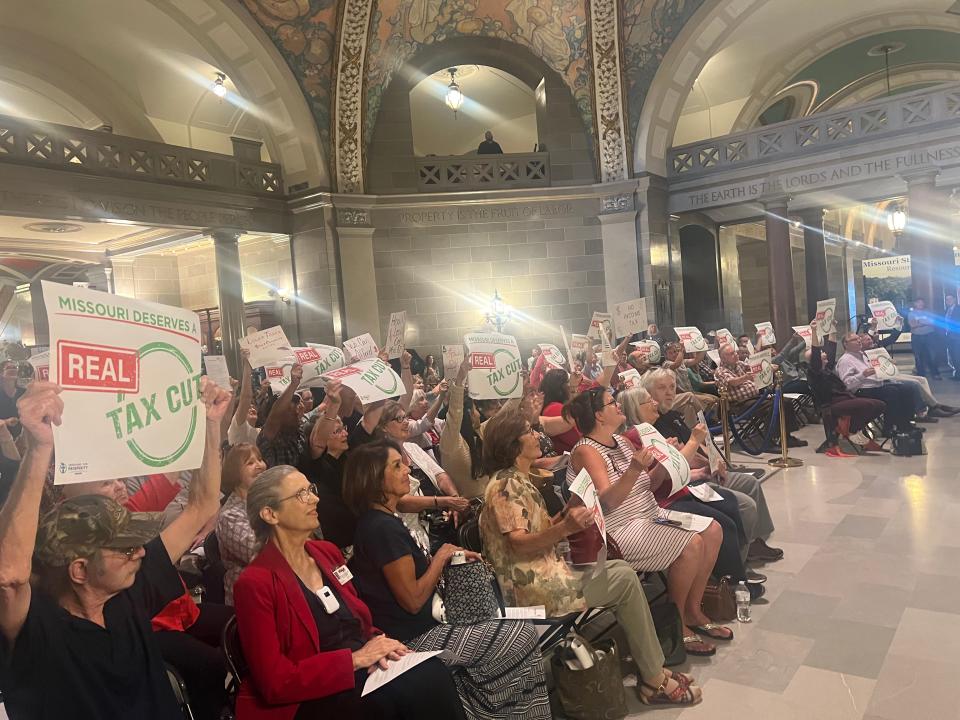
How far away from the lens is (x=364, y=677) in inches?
91.7

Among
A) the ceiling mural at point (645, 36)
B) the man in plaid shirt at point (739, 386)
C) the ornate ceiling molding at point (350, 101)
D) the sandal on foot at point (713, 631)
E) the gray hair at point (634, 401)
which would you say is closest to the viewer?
the sandal on foot at point (713, 631)

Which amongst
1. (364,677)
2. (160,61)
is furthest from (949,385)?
(160,61)

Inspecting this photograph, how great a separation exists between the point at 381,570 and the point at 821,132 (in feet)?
43.8

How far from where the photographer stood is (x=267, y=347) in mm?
5836

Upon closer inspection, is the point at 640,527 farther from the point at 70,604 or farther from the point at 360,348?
the point at 360,348

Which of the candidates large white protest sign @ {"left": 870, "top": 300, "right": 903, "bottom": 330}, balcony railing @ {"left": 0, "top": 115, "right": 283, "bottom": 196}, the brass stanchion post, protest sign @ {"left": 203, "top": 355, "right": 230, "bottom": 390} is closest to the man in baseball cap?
protest sign @ {"left": 203, "top": 355, "right": 230, "bottom": 390}

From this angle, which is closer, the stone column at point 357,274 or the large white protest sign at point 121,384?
the large white protest sign at point 121,384

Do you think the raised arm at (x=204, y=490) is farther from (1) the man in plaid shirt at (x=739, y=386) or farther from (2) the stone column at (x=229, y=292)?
(2) the stone column at (x=229, y=292)

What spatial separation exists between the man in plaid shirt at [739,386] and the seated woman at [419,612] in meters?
5.87

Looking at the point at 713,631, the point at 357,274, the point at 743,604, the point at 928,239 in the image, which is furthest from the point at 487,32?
the point at 713,631

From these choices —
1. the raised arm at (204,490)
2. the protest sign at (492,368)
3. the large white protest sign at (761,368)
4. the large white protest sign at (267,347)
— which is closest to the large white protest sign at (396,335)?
the large white protest sign at (267,347)

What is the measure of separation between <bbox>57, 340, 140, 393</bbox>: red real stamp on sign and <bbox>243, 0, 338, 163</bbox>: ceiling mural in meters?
12.3

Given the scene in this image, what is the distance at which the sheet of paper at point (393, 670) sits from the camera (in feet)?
7.39

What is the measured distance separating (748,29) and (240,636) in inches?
672
